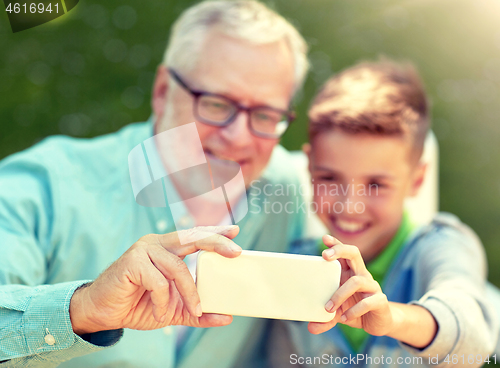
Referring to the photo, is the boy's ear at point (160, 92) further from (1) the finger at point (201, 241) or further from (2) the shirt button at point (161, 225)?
(1) the finger at point (201, 241)

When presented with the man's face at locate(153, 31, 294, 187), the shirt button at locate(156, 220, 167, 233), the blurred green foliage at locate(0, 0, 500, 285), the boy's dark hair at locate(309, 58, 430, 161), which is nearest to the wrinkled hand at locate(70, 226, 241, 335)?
the shirt button at locate(156, 220, 167, 233)

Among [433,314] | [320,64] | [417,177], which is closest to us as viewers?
[433,314]

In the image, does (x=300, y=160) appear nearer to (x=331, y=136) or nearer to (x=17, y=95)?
(x=331, y=136)

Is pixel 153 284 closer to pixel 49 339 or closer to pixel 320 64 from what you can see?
pixel 49 339

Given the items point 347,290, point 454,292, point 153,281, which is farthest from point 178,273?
point 454,292

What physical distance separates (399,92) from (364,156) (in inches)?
8.6

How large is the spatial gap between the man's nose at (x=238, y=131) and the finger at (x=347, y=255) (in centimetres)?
49

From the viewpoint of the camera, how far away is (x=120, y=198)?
0.97m

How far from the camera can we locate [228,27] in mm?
1005

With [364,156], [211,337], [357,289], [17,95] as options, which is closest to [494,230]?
[364,156]

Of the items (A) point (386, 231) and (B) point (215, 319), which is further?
(A) point (386, 231)

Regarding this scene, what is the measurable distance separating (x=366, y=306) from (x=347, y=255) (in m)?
0.07

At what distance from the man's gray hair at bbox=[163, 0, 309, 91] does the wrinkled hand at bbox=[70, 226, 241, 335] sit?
0.58m

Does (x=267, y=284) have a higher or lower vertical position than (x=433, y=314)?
higher
